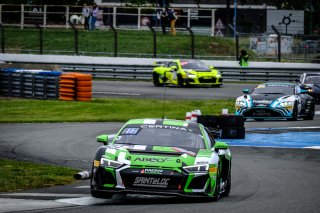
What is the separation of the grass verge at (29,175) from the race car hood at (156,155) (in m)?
2.16

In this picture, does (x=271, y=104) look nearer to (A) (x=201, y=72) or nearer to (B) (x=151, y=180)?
(A) (x=201, y=72)

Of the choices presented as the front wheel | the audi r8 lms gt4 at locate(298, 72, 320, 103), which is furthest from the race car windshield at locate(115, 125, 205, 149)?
the audi r8 lms gt4 at locate(298, 72, 320, 103)

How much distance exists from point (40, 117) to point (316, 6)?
4571cm

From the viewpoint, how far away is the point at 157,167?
40.6 feet

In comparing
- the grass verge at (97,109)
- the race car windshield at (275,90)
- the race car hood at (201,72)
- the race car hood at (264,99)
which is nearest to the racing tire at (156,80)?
the race car hood at (201,72)

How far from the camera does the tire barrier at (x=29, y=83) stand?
3597 centimetres

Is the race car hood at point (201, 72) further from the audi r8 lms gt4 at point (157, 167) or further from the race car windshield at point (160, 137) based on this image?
the audi r8 lms gt4 at point (157, 167)

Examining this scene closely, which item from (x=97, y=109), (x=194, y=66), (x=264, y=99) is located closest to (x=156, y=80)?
(x=194, y=66)

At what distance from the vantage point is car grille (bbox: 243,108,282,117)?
2884 centimetres

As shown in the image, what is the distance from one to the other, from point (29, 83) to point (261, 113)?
11.3 m

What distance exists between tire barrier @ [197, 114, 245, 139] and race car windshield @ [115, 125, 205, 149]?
9.74 meters

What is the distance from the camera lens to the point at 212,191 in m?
12.6

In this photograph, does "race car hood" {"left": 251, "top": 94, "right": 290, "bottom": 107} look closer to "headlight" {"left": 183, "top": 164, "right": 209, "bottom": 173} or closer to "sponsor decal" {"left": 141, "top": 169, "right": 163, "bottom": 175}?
"headlight" {"left": 183, "top": 164, "right": 209, "bottom": 173}

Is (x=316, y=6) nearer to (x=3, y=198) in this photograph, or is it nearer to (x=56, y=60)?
(x=56, y=60)
